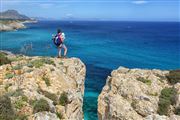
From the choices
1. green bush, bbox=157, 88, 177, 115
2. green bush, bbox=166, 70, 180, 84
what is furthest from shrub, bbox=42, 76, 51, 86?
green bush, bbox=166, 70, 180, 84

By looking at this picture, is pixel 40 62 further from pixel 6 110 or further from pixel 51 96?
pixel 6 110

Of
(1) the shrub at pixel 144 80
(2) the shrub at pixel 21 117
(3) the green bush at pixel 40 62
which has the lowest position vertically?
(2) the shrub at pixel 21 117

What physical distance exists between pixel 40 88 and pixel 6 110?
6.55m

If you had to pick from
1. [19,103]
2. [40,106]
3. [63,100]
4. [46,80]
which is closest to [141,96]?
[63,100]

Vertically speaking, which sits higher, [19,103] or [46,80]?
[46,80]

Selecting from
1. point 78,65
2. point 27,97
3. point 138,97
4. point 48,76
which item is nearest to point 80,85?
point 78,65

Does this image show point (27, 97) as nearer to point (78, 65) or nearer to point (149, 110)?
point (149, 110)

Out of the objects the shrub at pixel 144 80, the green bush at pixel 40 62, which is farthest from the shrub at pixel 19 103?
the shrub at pixel 144 80

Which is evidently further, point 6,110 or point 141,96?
point 141,96

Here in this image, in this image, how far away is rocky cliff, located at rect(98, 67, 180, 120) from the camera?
23391mm

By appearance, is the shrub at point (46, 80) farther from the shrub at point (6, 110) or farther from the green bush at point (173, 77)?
the green bush at point (173, 77)

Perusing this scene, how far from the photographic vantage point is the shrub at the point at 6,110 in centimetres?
1675

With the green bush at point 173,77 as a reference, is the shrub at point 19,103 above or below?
below

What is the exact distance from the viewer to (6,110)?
17156mm
